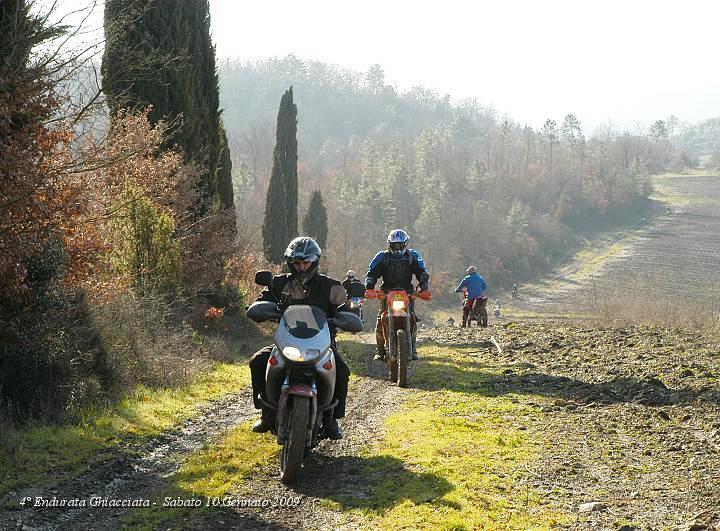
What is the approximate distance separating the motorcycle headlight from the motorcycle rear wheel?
325mm

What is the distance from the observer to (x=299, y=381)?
6.77m

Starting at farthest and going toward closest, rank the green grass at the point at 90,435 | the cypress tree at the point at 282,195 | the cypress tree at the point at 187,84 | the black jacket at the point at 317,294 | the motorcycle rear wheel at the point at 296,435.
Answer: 1. the cypress tree at the point at 282,195
2. the cypress tree at the point at 187,84
3. the black jacket at the point at 317,294
4. the green grass at the point at 90,435
5. the motorcycle rear wheel at the point at 296,435

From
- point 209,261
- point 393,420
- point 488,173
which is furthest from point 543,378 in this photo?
point 488,173

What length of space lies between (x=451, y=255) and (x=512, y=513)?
3395 inches

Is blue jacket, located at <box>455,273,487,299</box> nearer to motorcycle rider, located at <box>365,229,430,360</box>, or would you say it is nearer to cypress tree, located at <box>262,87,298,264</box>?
motorcycle rider, located at <box>365,229,430,360</box>

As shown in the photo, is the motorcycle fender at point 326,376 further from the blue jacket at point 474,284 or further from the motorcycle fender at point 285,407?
the blue jacket at point 474,284

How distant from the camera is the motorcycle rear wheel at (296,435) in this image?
6555 mm

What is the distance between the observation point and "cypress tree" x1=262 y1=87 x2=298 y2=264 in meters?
44.1

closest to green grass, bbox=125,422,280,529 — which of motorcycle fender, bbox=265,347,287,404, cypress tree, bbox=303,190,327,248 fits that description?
motorcycle fender, bbox=265,347,287,404

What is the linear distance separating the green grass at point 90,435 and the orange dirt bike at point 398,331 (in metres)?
2.71

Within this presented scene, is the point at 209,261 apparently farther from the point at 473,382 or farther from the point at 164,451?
the point at 164,451

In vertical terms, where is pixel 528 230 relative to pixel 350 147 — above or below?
below

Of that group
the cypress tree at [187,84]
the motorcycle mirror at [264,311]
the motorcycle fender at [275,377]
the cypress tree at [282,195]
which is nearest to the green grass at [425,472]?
the motorcycle fender at [275,377]

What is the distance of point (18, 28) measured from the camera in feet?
32.4
